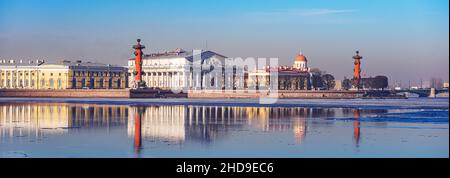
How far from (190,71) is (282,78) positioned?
11.0 meters

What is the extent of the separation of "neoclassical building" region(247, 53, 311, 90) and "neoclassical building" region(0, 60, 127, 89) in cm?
1806

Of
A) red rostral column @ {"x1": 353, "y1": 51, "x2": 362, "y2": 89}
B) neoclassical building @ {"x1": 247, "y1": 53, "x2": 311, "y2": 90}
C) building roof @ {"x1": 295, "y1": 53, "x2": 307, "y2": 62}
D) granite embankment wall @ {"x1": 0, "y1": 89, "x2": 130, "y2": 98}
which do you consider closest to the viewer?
granite embankment wall @ {"x1": 0, "y1": 89, "x2": 130, "y2": 98}

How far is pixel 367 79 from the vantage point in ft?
322

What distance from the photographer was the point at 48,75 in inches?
3423

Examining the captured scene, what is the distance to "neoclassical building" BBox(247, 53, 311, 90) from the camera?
8850cm

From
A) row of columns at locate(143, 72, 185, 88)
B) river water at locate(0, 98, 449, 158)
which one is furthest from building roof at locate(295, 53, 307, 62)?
river water at locate(0, 98, 449, 158)

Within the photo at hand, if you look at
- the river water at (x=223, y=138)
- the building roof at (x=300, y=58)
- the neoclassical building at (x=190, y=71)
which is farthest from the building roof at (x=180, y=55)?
the river water at (x=223, y=138)

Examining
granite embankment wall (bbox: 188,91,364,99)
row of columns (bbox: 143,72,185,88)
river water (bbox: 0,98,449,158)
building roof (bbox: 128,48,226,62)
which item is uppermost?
building roof (bbox: 128,48,226,62)

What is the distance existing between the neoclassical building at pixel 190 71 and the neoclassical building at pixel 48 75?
4.92 m

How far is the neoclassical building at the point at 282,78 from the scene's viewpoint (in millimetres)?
88500

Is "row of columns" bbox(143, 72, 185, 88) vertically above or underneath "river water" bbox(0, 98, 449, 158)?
above

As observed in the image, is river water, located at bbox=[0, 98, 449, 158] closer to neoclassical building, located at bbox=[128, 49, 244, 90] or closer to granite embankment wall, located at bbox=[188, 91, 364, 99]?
granite embankment wall, located at bbox=[188, 91, 364, 99]
